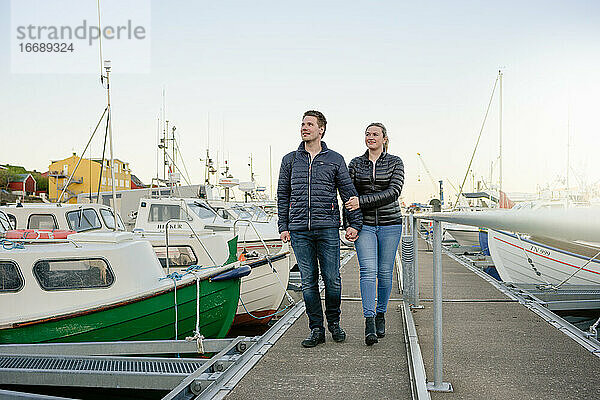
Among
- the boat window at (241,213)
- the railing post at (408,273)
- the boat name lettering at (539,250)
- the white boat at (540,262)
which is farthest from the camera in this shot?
the boat window at (241,213)

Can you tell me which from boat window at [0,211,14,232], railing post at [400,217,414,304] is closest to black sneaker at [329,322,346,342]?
railing post at [400,217,414,304]

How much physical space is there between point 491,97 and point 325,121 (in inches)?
1058

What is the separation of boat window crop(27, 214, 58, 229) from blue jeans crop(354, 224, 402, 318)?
8.05 m

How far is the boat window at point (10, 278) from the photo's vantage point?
6.92 m

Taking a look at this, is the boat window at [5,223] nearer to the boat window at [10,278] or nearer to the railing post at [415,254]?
the boat window at [10,278]

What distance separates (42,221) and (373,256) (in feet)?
27.8

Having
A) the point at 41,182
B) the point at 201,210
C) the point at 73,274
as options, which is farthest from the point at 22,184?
the point at 73,274

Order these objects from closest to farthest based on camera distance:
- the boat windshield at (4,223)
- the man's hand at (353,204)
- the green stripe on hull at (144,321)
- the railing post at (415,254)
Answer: the man's hand at (353,204)
the railing post at (415,254)
the green stripe on hull at (144,321)
the boat windshield at (4,223)

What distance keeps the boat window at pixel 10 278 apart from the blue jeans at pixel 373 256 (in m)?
4.47

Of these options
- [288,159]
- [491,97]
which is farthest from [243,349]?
[491,97]

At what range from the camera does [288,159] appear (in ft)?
15.4

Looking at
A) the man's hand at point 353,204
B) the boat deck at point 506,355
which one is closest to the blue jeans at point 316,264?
the man's hand at point 353,204

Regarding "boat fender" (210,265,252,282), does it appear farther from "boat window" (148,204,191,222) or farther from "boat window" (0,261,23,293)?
"boat window" (148,204,191,222)

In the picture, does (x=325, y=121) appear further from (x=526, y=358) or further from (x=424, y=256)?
(x=424, y=256)
